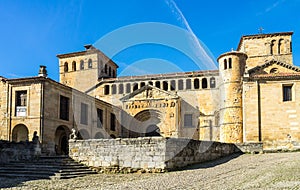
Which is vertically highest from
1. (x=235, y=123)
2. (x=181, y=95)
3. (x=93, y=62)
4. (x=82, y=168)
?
(x=93, y=62)

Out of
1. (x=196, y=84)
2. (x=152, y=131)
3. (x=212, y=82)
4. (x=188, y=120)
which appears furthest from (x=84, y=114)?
(x=212, y=82)

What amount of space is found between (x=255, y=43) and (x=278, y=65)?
6994 mm

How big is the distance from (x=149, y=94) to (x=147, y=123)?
10.8 ft

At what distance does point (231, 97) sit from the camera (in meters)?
30.2

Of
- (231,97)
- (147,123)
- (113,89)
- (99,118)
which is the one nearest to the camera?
(231,97)

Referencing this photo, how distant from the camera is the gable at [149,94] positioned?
116ft

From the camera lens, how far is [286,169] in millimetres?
12586

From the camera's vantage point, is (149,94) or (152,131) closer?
(149,94)

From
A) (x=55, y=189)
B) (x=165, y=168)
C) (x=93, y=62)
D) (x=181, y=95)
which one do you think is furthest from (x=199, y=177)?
(x=93, y=62)

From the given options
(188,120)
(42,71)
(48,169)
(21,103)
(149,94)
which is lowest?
(48,169)

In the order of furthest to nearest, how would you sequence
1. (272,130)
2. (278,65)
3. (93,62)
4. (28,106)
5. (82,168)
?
1. (93,62)
2. (278,65)
3. (272,130)
4. (28,106)
5. (82,168)

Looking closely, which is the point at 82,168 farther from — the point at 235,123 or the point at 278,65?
the point at 278,65

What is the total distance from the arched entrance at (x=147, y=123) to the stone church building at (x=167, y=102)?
109 millimetres

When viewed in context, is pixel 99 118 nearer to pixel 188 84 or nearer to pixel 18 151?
pixel 188 84
